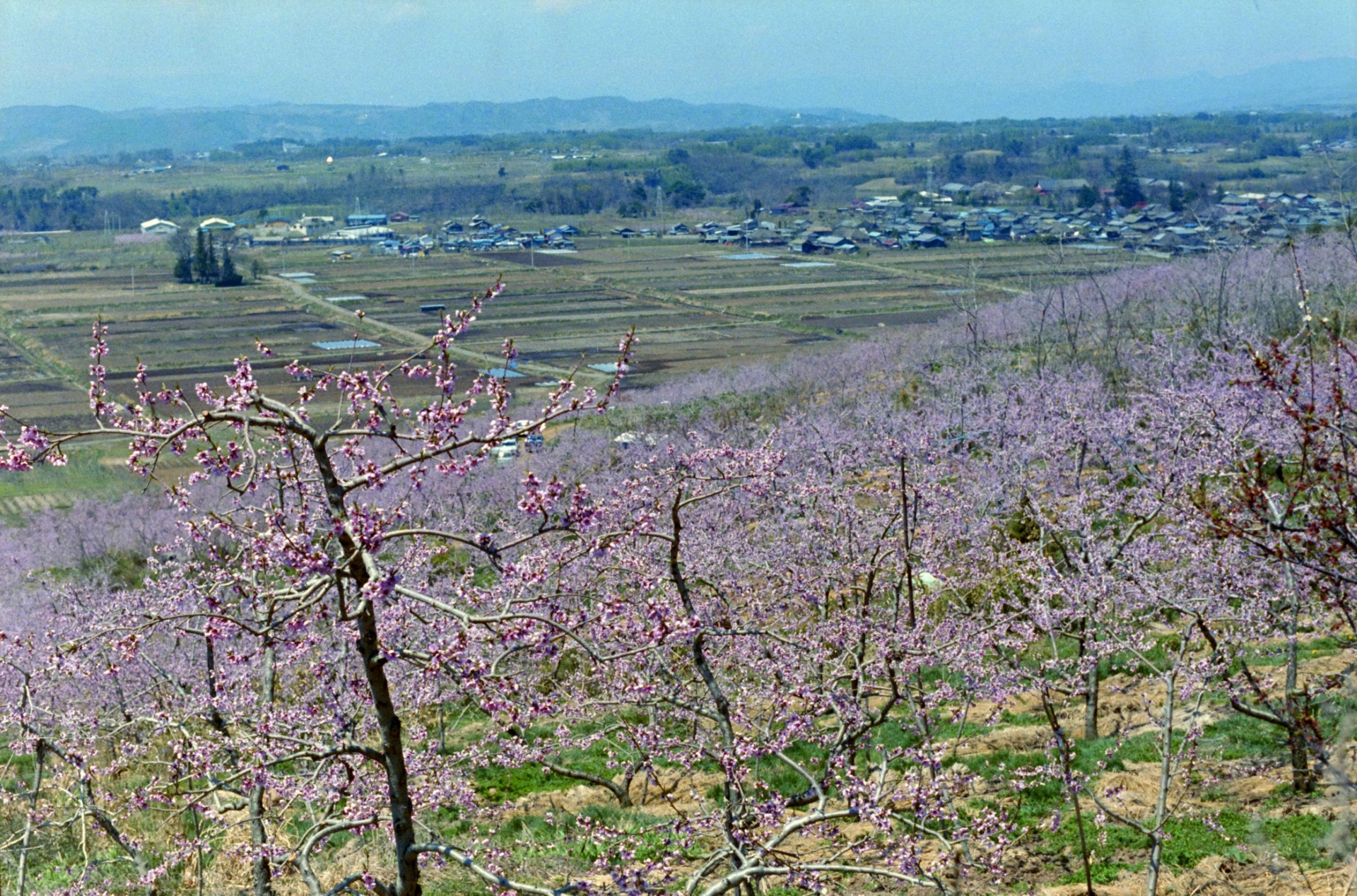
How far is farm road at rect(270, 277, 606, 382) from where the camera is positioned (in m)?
65.6

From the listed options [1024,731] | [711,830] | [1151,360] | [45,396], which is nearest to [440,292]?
[45,396]

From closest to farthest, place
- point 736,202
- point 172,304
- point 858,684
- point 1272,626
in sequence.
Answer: point 858,684, point 1272,626, point 172,304, point 736,202

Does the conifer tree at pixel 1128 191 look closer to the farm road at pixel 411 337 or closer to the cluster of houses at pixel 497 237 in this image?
the cluster of houses at pixel 497 237

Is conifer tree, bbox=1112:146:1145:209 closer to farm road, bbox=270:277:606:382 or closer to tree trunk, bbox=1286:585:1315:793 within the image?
farm road, bbox=270:277:606:382

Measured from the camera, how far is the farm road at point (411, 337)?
65.6m

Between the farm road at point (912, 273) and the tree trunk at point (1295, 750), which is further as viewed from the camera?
the farm road at point (912, 273)

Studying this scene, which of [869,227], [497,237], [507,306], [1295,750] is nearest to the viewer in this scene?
[1295,750]

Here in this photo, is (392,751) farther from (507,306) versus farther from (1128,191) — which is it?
(1128,191)

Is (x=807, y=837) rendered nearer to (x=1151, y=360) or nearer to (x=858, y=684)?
(x=858, y=684)

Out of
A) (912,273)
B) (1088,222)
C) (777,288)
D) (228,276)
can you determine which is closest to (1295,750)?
(777,288)

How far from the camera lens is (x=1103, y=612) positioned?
49.0ft

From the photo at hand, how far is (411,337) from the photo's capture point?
78250 millimetres

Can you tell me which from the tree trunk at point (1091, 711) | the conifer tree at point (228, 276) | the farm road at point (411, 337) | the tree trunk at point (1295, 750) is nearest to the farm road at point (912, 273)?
the farm road at point (411, 337)

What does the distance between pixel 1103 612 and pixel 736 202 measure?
17003 cm
